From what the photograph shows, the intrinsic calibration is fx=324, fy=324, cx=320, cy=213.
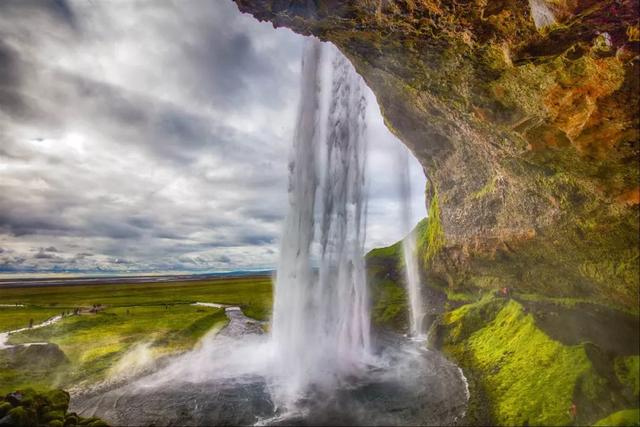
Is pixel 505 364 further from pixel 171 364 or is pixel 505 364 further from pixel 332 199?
pixel 171 364

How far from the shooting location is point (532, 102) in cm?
1441

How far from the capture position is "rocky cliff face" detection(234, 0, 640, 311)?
11.8m

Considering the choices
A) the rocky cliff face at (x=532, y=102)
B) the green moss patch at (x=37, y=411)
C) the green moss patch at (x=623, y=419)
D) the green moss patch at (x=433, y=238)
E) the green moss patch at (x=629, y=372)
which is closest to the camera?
the rocky cliff face at (x=532, y=102)

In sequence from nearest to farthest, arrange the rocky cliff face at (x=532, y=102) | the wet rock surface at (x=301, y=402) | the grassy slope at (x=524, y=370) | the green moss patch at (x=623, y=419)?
the rocky cliff face at (x=532, y=102) → the green moss patch at (x=623, y=419) → the grassy slope at (x=524, y=370) → the wet rock surface at (x=301, y=402)

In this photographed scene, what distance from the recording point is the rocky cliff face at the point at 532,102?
38.6ft

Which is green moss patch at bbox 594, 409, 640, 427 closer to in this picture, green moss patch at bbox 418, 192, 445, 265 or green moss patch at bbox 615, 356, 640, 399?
green moss patch at bbox 615, 356, 640, 399

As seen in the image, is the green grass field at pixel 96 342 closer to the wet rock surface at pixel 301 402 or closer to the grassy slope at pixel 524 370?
the wet rock surface at pixel 301 402

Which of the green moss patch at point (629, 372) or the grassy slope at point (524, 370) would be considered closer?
the green moss patch at point (629, 372)

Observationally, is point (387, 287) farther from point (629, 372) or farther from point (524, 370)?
point (629, 372)

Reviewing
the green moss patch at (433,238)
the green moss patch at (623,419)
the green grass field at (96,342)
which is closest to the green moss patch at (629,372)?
the green moss patch at (623,419)

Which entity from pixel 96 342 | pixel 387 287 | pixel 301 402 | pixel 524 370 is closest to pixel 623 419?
pixel 524 370

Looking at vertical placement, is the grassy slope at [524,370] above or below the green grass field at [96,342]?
above

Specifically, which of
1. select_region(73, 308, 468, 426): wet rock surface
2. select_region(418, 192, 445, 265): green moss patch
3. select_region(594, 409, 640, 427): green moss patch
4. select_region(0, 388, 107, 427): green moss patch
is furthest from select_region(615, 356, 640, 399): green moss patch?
select_region(0, 388, 107, 427): green moss patch

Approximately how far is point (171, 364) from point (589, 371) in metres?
29.3
